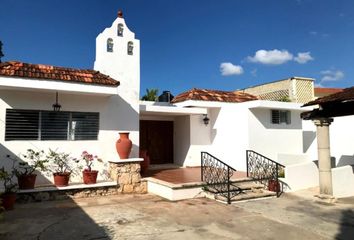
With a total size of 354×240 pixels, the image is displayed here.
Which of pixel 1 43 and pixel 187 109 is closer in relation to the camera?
pixel 187 109

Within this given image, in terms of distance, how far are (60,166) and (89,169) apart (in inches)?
41.3

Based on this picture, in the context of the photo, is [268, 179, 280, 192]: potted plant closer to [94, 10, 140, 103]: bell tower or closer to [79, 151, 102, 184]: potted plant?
[94, 10, 140, 103]: bell tower

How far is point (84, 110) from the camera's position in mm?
10836

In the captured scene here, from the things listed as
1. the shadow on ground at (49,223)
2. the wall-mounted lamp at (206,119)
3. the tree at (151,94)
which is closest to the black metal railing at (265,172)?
the wall-mounted lamp at (206,119)

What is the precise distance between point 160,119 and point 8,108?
7515 mm

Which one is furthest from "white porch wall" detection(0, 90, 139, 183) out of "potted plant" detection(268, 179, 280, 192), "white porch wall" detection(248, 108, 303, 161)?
"white porch wall" detection(248, 108, 303, 161)

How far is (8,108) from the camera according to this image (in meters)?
9.59

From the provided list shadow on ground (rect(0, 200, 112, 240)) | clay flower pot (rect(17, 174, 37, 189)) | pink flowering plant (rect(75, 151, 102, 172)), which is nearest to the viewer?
shadow on ground (rect(0, 200, 112, 240))

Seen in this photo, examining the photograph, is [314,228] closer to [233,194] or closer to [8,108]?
[233,194]

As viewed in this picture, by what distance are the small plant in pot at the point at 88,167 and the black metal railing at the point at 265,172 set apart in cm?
608

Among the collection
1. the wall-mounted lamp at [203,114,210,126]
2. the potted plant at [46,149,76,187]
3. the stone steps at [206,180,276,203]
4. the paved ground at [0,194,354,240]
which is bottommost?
the paved ground at [0,194,354,240]

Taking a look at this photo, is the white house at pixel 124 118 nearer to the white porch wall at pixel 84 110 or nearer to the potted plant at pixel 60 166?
the white porch wall at pixel 84 110

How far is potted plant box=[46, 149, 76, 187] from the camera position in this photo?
9539 millimetres

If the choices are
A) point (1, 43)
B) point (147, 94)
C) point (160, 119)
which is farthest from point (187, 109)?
point (147, 94)
